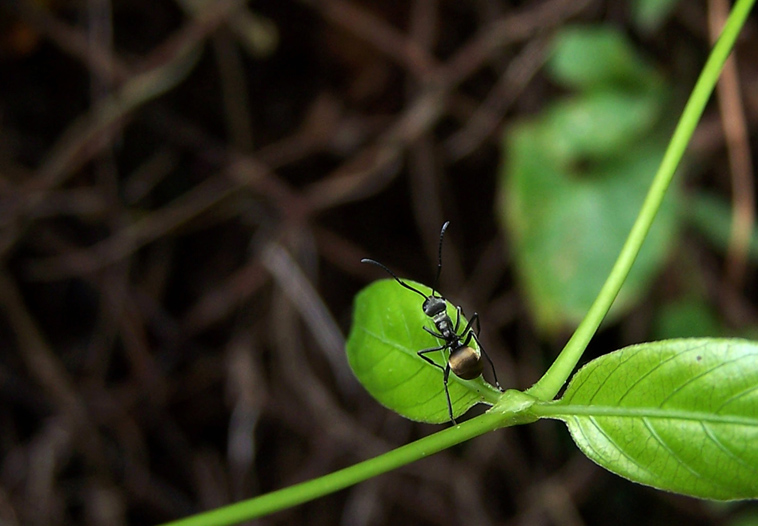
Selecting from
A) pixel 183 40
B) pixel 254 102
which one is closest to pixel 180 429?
pixel 254 102

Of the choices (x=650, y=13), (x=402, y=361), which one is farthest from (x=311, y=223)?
(x=402, y=361)

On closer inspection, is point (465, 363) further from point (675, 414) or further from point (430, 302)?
point (675, 414)

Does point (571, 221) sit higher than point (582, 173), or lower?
lower

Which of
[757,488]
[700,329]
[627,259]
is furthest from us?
[700,329]

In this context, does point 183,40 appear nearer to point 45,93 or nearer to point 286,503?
point 45,93

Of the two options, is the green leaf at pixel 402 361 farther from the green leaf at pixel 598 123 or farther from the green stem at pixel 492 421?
the green leaf at pixel 598 123

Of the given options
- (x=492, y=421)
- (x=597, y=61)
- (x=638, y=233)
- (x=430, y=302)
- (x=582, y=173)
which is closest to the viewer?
(x=492, y=421)

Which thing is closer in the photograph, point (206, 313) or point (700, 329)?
point (700, 329)

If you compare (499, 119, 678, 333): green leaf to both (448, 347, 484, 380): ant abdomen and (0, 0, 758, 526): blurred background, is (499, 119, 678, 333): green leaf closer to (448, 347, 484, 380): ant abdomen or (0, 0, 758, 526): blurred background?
(0, 0, 758, 526): blurred background
